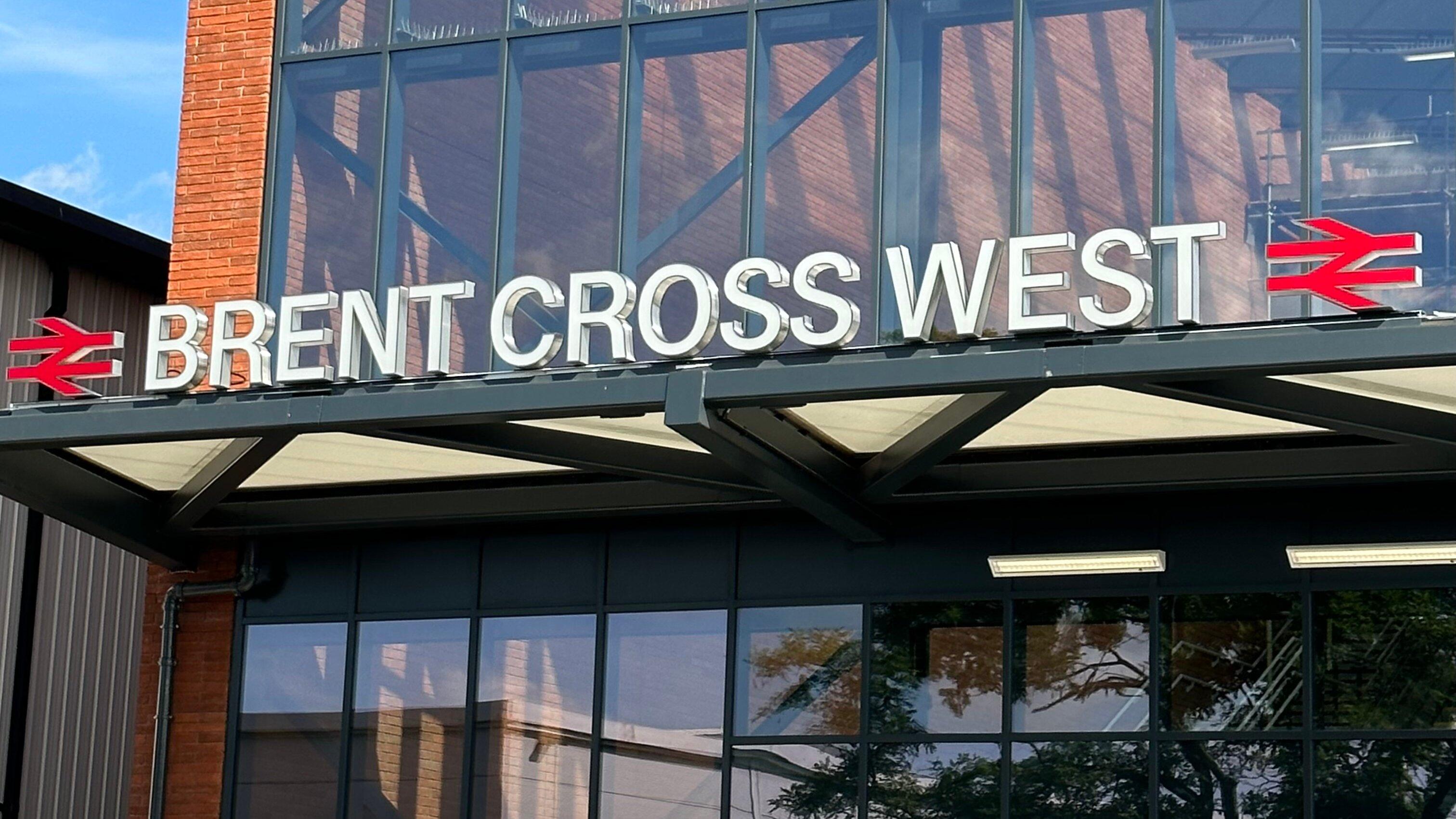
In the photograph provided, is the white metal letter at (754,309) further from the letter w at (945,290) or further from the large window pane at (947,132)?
the large window pane at (947,132)

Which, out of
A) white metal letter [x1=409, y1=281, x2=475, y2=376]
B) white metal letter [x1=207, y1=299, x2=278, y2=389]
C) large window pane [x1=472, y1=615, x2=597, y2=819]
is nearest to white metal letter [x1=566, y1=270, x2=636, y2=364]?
white metal letter [x1=409, y1=281, x2=475, y2=376]

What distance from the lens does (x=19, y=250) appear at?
20703mm

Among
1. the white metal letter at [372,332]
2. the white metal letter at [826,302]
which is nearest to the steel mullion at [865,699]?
the white metal letter at [826,302]

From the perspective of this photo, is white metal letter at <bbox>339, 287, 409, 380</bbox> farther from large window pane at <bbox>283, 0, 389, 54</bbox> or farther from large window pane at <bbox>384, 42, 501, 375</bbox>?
large window pane at <bbox>283, 0, 389, 54</bbox>

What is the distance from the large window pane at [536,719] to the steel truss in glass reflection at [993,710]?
0.03 metres

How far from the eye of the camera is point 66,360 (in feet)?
53.0

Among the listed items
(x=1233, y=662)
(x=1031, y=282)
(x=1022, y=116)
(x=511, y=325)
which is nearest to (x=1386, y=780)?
(x=1233, y=662)

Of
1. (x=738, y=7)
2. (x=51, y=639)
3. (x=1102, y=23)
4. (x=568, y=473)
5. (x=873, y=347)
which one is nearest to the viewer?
(x=873, y=347)

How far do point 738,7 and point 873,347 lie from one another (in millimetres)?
3376

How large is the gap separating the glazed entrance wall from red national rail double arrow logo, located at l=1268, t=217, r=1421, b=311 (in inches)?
116

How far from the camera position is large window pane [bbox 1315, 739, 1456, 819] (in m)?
14.9

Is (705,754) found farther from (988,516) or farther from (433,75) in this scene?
(433,75)

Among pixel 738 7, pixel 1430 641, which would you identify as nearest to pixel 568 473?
pixel 738 7

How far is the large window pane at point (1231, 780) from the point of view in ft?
50.0
